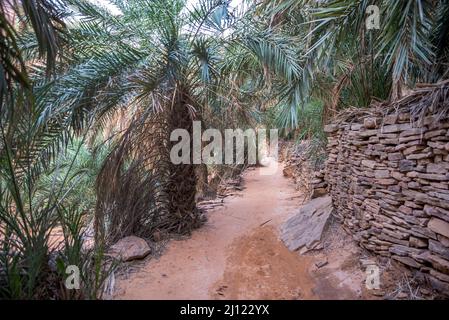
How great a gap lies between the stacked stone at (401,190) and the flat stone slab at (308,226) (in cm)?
33

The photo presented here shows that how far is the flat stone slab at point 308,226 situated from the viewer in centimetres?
318

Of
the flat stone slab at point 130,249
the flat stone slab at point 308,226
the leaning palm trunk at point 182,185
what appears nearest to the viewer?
the flat stone slab at point 130,249

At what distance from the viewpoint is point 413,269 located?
87.4 inches

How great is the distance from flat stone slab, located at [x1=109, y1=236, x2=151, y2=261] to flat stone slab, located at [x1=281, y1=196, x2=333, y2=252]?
173 centimetres

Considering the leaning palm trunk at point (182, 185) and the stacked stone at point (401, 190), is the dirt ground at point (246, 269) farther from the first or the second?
the stacked stone at point (401, 190)

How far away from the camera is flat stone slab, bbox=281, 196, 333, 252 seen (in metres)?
3.18

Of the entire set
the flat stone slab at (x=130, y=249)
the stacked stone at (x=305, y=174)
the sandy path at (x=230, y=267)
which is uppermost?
the stacked stone at (x=305, y=174)

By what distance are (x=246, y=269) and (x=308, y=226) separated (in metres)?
1.16

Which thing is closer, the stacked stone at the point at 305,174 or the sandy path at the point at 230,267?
the sandy path at the point at 230,267

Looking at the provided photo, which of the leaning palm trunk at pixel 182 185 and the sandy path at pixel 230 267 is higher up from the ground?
the leaning palm trunk at pixel 182 185

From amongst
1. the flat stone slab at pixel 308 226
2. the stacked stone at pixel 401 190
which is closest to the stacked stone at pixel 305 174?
the flat stone slab at pixel 308 226

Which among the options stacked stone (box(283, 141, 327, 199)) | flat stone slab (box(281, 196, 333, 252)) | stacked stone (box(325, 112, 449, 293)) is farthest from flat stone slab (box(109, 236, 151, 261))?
stacked stone (box(283, 141, 327, 199))
